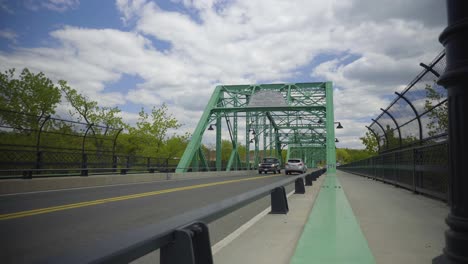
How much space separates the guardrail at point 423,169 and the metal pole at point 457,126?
10.7ft

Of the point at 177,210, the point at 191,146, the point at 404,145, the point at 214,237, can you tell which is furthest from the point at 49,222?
the point at 191,146

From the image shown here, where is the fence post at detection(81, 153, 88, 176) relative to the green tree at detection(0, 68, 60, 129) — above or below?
below

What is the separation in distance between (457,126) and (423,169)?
8.33 m

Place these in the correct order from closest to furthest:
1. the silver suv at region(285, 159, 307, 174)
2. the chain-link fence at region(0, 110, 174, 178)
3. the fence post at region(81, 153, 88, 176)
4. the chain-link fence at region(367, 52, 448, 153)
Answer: the chain-link fence at region(367, 52, 448, 153) → the chain-link fence at region(0, 110, 174, 178) → the fence post at region(81, 153, 88, 176) → the silver suv at region(285, 159, 307, 174)

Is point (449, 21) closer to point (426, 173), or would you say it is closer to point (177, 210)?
point (177, 210)

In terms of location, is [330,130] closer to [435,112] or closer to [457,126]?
[435,112]

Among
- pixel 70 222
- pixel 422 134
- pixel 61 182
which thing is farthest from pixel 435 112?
pixel 61 182

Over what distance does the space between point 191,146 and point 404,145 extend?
24.2 metres

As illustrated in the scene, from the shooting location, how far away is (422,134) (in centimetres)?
1125

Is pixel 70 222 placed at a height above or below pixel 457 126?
below

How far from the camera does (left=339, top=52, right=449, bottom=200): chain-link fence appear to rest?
8500 millimetres

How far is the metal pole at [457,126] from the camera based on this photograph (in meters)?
2.29

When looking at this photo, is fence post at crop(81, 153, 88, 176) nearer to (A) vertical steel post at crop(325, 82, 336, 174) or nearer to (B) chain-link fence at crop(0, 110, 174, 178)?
(B) chain-link fence at crop(0, 110, 174, 178)

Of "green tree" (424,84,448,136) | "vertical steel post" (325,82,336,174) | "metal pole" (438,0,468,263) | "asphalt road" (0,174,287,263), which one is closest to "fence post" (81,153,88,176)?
"asphalt road" (0,174,287,263)
